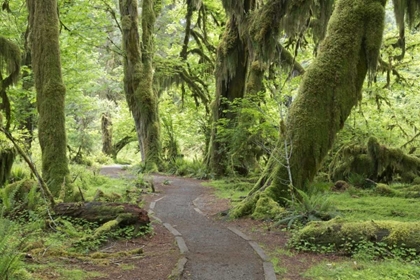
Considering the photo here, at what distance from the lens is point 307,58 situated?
20.3 m

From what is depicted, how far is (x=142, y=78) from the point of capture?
1953 cm

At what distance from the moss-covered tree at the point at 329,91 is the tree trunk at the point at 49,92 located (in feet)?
14.8

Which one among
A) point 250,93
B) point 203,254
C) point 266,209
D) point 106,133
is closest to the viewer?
point 203,254

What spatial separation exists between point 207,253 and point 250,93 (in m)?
10.3

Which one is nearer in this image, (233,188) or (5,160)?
(5,160)

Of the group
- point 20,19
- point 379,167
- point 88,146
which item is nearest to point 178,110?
point 88,146

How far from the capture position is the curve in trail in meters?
4.92

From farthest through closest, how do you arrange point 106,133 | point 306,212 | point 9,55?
point 106,133, point 9,55, point 306,212

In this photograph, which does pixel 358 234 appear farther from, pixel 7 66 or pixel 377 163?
pixel 7 66

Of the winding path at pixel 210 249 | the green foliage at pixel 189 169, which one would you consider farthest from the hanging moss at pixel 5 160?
the green foliage at pixel 189 169

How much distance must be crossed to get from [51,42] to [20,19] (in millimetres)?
9239

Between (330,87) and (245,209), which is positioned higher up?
(330,87)

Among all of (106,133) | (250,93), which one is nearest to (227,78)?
(250,93)

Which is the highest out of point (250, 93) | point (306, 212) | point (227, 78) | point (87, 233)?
point (227, 78)
